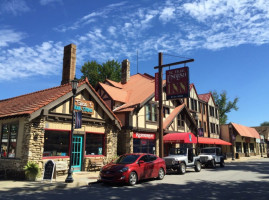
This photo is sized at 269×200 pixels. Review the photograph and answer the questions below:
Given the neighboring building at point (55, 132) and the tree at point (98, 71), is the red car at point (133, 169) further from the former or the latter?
the tree at point (98, 71)

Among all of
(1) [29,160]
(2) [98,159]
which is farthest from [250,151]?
(1) [29,160]

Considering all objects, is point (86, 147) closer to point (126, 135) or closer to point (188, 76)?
point (126, 135)

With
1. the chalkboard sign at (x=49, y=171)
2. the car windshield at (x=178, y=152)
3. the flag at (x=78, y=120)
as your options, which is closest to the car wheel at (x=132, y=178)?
the chalkboard sign at (x=49, y=171)

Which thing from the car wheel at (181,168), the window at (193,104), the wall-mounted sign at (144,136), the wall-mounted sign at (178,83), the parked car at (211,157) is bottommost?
the car wheel at (181,168)

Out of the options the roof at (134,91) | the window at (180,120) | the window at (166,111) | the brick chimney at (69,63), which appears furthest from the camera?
the window at (180,120)

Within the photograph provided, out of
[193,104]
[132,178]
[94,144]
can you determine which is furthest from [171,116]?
[132,178]

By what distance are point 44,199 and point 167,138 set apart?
1576 cm

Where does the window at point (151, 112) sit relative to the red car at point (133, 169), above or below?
above

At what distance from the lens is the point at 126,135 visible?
20.7 m

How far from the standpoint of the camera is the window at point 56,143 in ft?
46.0

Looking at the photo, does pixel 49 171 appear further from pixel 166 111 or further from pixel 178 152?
pixel 166 111

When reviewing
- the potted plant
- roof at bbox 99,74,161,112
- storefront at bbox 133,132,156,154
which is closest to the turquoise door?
the potted plant

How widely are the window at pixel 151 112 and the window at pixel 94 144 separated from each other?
660 cm

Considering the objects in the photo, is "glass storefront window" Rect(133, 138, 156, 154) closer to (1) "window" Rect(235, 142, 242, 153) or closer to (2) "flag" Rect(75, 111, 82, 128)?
(2) "flag" Rect(75, 111, 82, 128)
